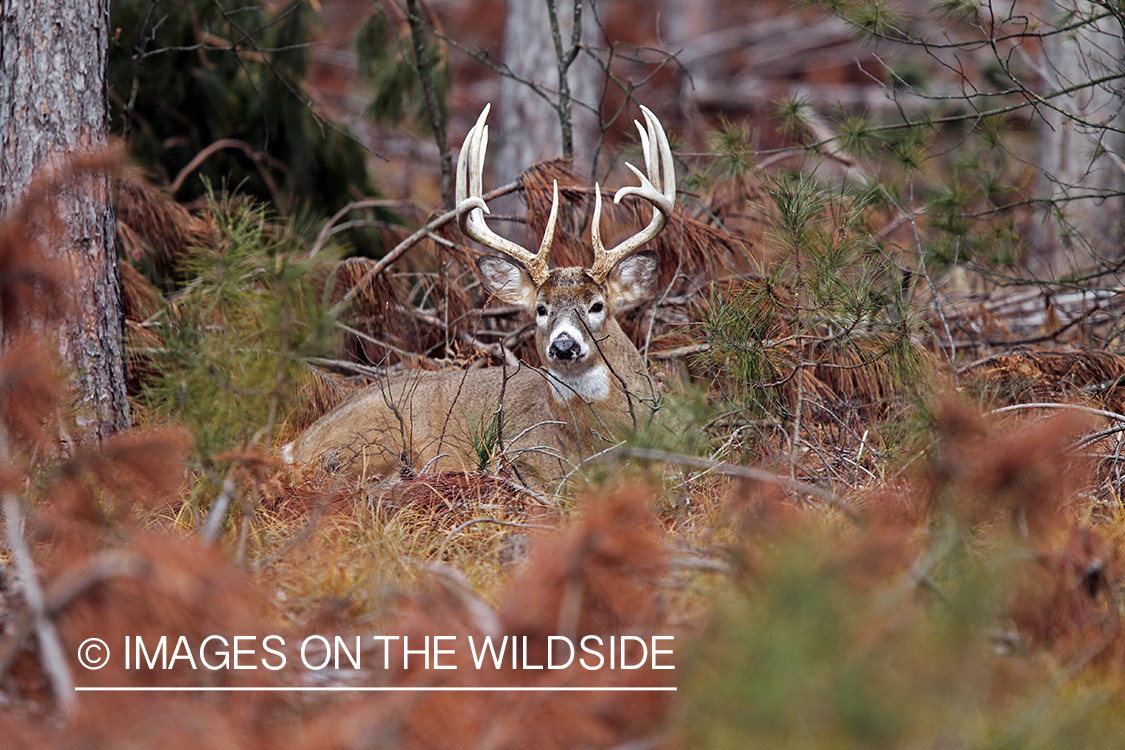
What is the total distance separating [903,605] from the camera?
2.34 m

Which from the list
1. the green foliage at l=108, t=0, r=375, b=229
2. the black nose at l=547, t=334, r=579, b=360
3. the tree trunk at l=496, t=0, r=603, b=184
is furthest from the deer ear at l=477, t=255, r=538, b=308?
the tree trunk at l=496, t=0, r=603, b=184

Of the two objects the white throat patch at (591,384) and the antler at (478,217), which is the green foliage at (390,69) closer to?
the antler at (478,217)

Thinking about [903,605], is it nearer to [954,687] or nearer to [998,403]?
[954,687]

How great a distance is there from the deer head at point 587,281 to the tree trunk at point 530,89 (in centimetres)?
281

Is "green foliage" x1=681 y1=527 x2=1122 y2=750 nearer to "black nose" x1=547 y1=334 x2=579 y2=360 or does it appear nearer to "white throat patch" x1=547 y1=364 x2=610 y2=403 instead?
"black nose" x1=547 y1=334 x2=579 y2=360

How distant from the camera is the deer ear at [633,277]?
16.3 feet

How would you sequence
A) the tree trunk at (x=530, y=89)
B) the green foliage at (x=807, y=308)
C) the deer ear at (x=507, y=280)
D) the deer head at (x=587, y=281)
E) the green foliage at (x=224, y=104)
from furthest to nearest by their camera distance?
the tree trunk at (x=530, y=89) → the green foliage at (x=224, y=104) → the deer ear at (x=507, y=280) → the deer head at (x=587, y=281) → the green foliage at (x=807, y=308)

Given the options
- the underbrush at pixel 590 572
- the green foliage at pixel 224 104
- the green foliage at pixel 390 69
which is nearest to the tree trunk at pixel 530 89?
the green foliage at pixel 390 69

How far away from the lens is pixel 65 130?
4.28 meters

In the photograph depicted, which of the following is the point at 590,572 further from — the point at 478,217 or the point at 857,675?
the point at 478,217

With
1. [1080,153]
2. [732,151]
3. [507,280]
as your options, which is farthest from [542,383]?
[1080,153]

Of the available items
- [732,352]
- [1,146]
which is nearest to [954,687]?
[732,352]

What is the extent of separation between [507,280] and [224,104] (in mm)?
3189

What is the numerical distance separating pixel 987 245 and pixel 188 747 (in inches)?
200
